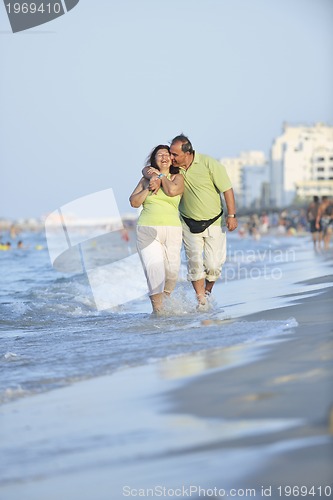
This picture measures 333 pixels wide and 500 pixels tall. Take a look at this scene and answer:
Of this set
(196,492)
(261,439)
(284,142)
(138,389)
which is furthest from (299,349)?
(284,142)

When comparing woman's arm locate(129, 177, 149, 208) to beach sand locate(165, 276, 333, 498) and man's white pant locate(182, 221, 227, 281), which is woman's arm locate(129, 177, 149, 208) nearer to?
man's white pant locate(182, 221, 227, 281)

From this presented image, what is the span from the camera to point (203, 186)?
306 inches

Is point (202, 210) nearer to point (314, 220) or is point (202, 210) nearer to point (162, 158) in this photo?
point (162, 158)

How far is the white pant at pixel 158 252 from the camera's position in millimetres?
7469

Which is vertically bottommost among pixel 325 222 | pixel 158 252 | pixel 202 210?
pixel 325 222

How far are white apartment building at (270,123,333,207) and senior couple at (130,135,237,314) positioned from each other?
138538 millimetres

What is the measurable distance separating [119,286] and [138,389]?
9.13 meters

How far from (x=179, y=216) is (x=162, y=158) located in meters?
0.71

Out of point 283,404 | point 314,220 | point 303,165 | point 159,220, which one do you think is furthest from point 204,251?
point 303,165

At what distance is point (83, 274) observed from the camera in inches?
717

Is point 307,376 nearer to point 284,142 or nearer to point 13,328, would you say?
point 13,328

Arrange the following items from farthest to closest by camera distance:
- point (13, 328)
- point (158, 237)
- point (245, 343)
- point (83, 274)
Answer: point (83, 274) < point (13, 328) < point (158, 237) < point (245, 343)

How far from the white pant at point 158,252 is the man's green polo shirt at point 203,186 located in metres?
0.31

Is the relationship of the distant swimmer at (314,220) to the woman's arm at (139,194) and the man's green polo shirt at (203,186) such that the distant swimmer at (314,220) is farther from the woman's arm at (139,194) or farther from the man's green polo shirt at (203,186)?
the woman's arm at (139,194)
